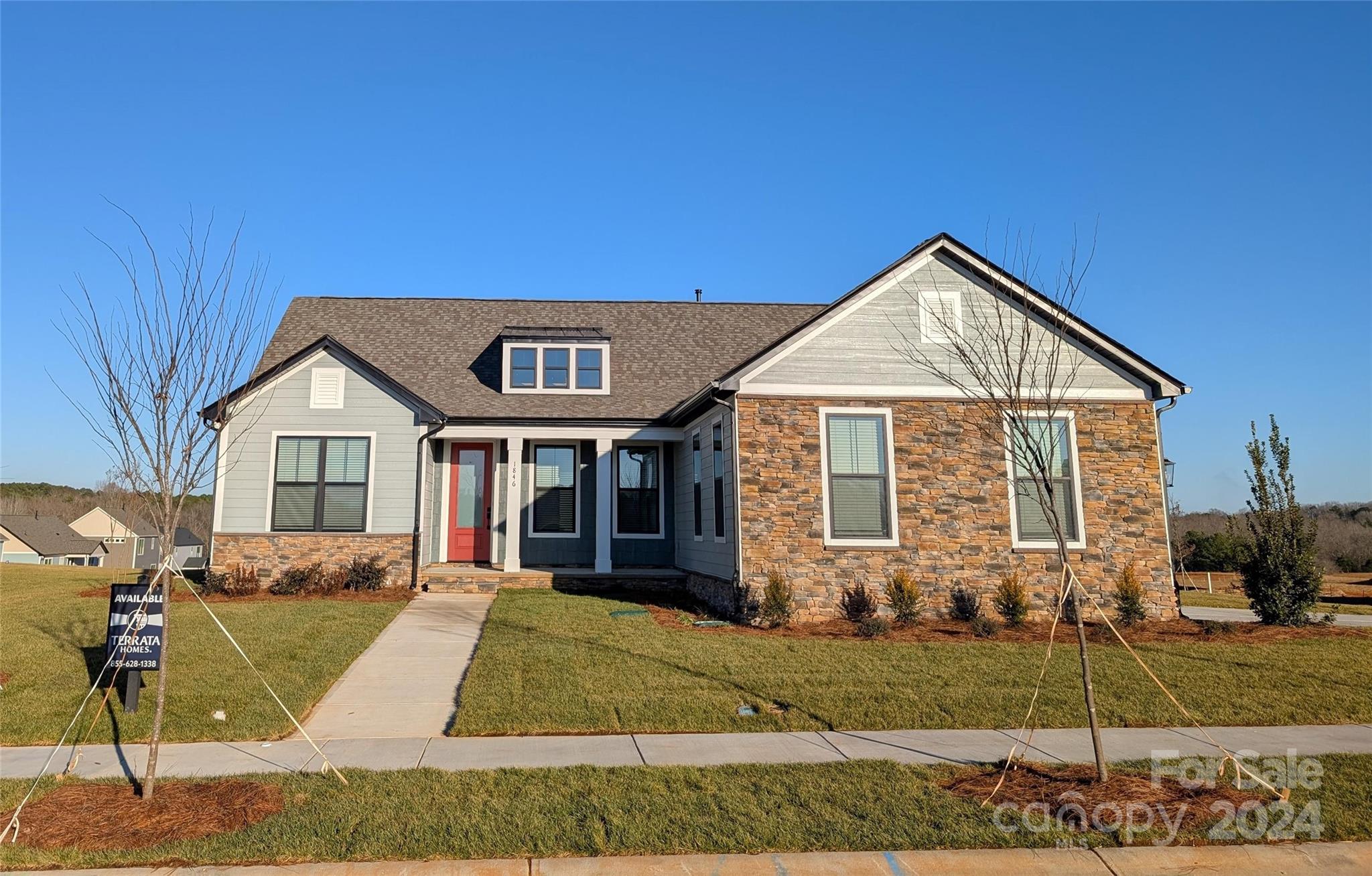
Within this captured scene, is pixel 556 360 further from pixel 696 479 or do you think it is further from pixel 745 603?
pixel 745 603

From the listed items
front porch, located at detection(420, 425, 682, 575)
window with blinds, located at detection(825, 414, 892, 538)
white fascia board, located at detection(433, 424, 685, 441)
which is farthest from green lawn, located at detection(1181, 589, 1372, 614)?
white fascia board, located at detection(433, 424, 685, 441)

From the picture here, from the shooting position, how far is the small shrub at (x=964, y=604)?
41.5ft

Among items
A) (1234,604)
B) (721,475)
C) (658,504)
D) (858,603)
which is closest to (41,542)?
(658,504)

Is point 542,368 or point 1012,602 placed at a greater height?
point 542,368

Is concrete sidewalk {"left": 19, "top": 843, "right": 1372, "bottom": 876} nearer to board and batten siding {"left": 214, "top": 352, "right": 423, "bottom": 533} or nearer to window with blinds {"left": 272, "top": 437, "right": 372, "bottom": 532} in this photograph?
board and batten siding {"left": 214, "top": 352, "right": 423, "bottom": 533}

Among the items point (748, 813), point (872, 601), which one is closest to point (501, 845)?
point (748, 813)

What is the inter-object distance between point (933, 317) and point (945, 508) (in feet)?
10.6

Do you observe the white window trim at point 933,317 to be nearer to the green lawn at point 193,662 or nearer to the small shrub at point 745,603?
the small shrub at point 745,603

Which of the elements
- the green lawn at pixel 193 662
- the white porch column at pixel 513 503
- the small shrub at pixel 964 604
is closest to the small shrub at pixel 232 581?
the green lawn at pixel 193 662

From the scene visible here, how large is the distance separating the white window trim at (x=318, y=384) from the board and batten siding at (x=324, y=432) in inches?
2.1

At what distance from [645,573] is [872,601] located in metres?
5.31

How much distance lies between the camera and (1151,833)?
4828mm

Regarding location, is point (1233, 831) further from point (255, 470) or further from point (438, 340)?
point (438, 340)

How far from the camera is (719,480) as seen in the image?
45.9ft
